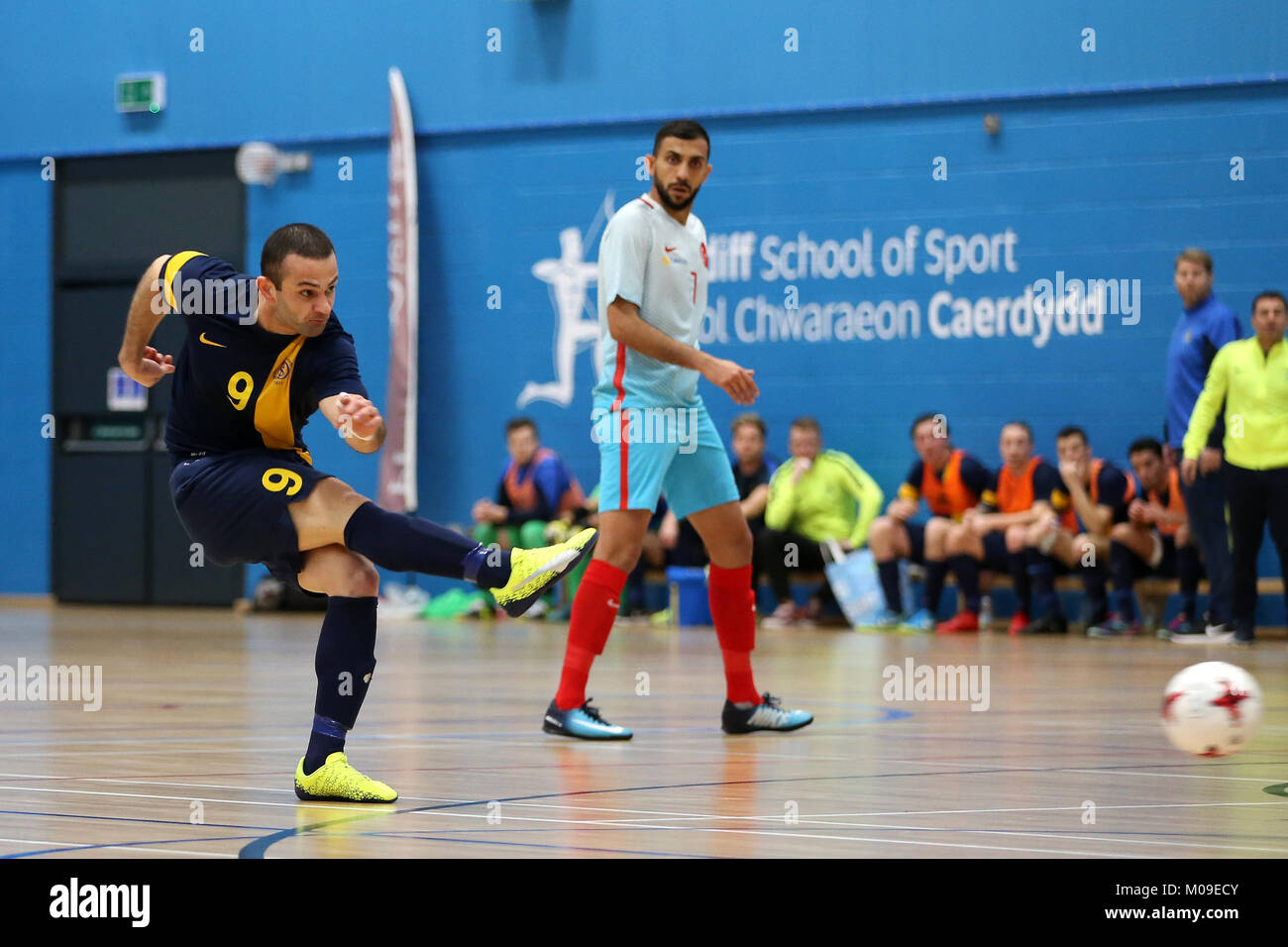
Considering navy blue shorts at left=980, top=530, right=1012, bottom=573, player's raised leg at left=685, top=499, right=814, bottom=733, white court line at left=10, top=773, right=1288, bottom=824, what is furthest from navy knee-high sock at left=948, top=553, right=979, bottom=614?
white court line at left=10, top=773, right=1288, bottom=824

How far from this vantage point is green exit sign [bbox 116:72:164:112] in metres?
16.9

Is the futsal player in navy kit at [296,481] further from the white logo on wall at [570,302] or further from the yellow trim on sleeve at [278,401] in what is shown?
the white logo on wall at [570,302]

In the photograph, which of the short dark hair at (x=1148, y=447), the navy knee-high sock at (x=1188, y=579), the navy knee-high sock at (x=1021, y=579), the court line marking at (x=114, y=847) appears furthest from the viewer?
the navy knee-high sock at (x=1021, y=579)

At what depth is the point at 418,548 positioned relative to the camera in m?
4.34

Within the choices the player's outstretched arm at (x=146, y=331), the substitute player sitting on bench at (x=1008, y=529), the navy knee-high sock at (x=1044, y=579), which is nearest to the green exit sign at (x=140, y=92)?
the substitute player sitting on bench at (x=1008, y=529)

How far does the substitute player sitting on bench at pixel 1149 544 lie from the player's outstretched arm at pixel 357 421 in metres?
9.28

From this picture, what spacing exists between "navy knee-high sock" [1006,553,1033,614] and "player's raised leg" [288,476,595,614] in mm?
9134

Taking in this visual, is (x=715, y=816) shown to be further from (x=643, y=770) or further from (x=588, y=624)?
(x=588, y=624)

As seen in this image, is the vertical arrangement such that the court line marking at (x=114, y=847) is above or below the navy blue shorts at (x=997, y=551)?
below

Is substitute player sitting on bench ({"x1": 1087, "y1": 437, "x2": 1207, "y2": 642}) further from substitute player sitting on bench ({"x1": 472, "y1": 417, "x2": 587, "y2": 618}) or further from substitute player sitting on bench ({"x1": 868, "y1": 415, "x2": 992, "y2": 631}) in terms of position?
substitute player sitting on bench ({"x1": 472, "y1": 417, "x2": 587, "y2": 618})

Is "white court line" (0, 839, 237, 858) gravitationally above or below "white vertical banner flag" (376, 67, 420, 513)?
below

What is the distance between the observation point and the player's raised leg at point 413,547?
433cm
